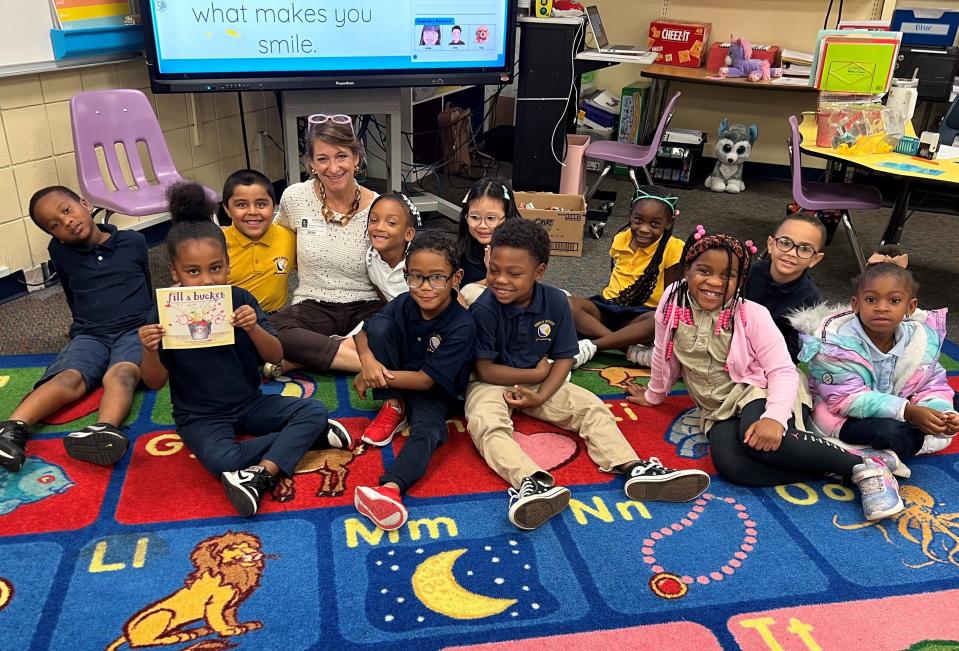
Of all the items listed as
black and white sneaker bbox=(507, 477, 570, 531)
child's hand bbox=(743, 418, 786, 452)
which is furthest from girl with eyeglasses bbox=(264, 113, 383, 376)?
child's hand bbox=(743, 418, 786, 452)

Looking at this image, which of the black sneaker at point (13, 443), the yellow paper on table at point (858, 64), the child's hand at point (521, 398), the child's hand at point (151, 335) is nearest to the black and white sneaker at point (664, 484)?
the child's hand at point (521, 398)

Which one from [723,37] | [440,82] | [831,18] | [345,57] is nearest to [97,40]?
[345,57]

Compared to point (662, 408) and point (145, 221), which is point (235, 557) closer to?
point (662, 408)

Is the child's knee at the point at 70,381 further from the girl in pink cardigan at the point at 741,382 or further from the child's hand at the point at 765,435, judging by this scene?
the child's hand at the point at 765,435

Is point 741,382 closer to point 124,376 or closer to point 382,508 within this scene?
point 382,508

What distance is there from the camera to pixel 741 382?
223cm

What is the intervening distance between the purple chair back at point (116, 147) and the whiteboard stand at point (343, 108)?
610 millimetres

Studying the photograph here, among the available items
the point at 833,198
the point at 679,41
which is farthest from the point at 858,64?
the point at 679,41

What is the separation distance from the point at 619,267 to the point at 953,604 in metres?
1.60

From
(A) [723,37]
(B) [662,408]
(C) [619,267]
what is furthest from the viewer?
(A) [723,37]

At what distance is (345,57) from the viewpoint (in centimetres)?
378

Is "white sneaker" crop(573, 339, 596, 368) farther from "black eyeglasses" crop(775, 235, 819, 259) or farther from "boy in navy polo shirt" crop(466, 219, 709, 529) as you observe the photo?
"black eyeglasses" crop(775, 235, 819, 259)

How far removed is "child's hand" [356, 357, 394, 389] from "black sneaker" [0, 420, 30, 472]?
38.1 inches

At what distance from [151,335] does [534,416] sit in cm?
116
